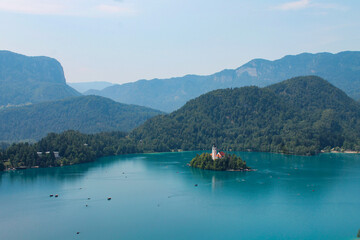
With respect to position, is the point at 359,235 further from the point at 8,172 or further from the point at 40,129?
the point at 40,129

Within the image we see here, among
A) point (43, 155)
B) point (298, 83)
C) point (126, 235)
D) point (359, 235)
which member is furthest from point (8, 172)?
point (298, 83)

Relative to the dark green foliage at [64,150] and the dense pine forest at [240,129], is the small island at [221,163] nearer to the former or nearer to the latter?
the dark green foliage at [64,150]

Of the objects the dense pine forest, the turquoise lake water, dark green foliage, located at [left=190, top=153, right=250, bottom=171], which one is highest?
the dense pine forest

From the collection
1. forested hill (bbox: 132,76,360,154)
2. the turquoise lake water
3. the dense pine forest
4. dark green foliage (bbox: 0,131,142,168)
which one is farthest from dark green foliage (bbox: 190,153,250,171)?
forested hill (bbox: 132,76,360,154)

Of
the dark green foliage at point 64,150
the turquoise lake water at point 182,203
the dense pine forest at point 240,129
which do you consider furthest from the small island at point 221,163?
the dense pine forest at point 240,129

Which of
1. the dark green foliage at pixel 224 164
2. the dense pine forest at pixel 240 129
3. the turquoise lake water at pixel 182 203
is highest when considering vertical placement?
the dense pine forest at pixel 240 129

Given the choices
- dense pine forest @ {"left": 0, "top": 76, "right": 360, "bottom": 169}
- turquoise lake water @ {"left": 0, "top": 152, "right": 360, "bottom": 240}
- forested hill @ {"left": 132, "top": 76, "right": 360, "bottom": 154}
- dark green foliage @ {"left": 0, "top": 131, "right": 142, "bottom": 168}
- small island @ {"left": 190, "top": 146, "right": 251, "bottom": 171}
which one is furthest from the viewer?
forested hill @ {"left": 132, "top": 76, "right": 360, "bottom": 154}

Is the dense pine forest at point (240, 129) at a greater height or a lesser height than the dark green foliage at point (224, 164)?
greater

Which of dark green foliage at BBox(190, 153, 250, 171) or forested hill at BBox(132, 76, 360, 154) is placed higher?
forested hill at BBox(132, 76, 360, 154)

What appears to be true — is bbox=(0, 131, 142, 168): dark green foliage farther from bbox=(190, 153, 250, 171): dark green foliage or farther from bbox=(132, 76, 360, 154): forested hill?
bbox=(190, 153, 250, 171): dark green foliage
